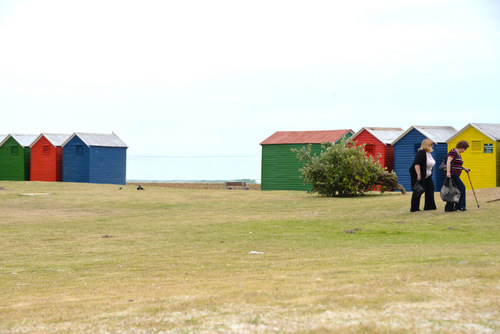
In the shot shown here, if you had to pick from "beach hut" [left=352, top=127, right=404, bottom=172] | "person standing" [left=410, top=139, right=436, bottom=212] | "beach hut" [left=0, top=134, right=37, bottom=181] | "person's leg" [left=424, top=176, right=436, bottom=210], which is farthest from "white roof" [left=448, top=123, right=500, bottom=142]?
"beach hut" [left=0, top=134, right=37, bottom=181]

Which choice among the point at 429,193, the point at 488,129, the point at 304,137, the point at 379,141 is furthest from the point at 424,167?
the point at 304,137

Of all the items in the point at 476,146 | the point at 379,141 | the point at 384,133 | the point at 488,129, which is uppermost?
the point at 384,133

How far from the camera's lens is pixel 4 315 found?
6.80m

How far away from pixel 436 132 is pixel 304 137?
9905 millimetres

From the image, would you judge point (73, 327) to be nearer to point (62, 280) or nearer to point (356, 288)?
point (356, 288)

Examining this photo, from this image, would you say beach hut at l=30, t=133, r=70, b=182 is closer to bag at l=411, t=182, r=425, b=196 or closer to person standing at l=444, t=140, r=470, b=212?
bag at l=411, t=182, r=425, b=196

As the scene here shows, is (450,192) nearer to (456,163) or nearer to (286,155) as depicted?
(456,163)

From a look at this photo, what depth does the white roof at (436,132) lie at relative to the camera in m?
38.7

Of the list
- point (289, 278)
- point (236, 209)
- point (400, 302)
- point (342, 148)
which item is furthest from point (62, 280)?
point (342, 148)

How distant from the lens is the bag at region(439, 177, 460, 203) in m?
17.6

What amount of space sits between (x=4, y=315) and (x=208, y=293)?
222 centimetres

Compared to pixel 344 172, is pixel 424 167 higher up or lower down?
higher up

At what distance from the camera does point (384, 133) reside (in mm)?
42438

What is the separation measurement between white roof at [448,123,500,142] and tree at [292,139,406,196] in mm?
7909
